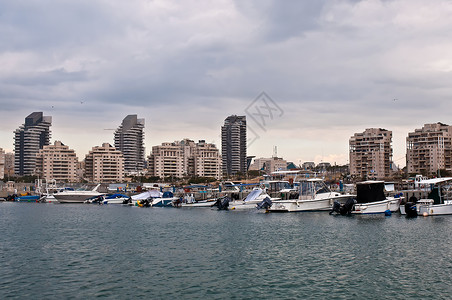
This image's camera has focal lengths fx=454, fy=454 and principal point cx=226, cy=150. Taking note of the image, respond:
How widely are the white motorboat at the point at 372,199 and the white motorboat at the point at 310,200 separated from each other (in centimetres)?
547

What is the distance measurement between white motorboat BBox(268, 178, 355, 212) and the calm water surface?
18118mm

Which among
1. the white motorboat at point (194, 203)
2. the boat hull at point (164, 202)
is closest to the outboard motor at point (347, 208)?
the white motorboat at point (194, 203)

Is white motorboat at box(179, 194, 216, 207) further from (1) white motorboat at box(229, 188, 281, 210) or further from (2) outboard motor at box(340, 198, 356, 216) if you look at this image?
(2) outboard motor at box(340, 198, 356, 216)

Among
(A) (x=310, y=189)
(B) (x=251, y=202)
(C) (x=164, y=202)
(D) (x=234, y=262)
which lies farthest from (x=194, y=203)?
(D) (x=234, y=262)

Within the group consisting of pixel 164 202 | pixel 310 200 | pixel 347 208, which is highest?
pixel 310 200

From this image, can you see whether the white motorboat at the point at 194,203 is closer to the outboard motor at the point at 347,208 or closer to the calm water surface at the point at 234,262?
the outboard motor at the point at 347,208

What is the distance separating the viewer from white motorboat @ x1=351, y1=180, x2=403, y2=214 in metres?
75.2

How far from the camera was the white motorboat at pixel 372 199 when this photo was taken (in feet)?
247

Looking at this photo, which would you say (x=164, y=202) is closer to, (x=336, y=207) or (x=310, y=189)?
(x=310, y=189)

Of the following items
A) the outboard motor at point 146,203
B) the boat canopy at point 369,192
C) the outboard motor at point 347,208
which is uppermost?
the boat canopy at point 369,192

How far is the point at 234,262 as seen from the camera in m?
38.4

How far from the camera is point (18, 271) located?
35125 mm

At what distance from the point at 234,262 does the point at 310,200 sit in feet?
151

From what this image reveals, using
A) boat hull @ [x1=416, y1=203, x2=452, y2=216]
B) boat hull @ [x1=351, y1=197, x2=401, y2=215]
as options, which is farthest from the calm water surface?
boat hull @ [x1=351, y1=197, x2=401, y2=215]
